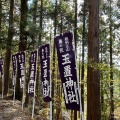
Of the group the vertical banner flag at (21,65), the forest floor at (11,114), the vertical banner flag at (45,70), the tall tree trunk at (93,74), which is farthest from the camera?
the vertical banner flag at (21,65)

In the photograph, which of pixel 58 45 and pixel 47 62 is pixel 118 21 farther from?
pixel 58 45

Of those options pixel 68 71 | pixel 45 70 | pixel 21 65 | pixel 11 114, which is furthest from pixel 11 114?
pixel 68 71

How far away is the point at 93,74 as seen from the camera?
6.93 metres

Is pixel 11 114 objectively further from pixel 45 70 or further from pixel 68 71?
pixel 68 71

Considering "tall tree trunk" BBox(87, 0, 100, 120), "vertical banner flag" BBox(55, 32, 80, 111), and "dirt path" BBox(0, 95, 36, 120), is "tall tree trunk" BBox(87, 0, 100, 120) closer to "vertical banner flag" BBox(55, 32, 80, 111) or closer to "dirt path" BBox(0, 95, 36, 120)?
"vertical banner flag" BBox(55, 32, 80, 111)

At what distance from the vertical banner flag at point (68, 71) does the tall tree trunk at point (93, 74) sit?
1250 millimetres

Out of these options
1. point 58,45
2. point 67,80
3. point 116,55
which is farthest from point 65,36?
point 116,55

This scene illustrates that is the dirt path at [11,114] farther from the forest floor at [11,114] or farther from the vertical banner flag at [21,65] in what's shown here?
the vertical banner flag at [21,65]

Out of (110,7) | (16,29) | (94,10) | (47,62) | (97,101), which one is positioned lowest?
(97,101)

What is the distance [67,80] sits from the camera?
556 centimetres

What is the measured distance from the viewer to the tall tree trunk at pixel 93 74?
22.1ft

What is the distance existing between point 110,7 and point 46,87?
1242 cm

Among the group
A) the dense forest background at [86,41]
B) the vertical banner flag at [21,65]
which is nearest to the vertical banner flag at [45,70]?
the dense forest background at [86,41]

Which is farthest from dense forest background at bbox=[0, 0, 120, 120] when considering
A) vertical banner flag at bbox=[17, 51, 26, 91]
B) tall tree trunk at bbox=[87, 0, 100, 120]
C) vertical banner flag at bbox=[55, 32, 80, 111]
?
vertical banner flag at bbox=[17, 51, 26, 91]
